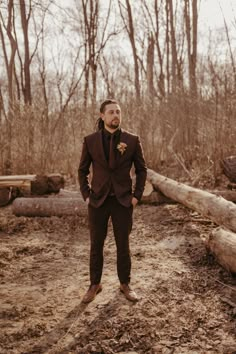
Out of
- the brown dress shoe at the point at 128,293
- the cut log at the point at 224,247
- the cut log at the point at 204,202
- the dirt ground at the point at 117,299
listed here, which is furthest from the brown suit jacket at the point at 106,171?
the cut log at the point at 204,202

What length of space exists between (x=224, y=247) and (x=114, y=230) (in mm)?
1359

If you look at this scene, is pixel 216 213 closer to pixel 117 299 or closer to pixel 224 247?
pixel 224 247

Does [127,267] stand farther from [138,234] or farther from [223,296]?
[138,234]

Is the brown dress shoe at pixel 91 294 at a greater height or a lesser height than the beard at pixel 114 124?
lesser

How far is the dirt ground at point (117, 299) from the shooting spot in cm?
304

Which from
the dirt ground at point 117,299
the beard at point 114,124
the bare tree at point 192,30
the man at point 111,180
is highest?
the bare tree at point 192,30

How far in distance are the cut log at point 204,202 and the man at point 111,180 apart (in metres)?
1.88

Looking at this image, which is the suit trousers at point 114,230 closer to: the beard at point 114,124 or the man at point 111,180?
the man at point 111,180

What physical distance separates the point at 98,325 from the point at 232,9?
29.6 ft

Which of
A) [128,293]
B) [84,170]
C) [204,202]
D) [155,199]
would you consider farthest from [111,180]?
[155,199]

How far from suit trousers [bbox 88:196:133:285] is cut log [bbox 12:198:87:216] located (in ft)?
10.9

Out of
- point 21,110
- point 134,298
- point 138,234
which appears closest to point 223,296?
point 134,298

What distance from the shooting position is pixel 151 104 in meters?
11.5

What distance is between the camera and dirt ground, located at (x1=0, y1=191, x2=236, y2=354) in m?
3.04
